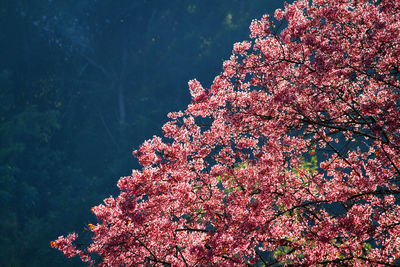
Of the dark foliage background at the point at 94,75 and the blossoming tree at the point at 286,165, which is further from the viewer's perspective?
the dark foliage background at the point at 94,75

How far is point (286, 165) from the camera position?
561 cm

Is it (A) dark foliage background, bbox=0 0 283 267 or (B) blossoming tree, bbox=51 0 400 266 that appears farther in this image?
(A) dark foliage background, bbox=0 0 283 267

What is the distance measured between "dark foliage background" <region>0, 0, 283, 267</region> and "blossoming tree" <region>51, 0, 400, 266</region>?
18316mm

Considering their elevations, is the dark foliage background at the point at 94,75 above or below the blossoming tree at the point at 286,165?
above

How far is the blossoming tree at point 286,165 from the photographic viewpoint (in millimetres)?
4453

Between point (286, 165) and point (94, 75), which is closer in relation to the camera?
point (286, 165)

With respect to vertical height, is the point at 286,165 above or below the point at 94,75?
below

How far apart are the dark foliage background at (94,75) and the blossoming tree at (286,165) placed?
18316 millimetres

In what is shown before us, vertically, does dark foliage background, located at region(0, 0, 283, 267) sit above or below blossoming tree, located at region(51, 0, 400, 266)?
above

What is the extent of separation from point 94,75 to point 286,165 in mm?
28749

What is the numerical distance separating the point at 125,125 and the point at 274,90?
25.0 m

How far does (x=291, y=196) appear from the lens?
516 cm

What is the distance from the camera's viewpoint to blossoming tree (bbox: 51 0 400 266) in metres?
4.45

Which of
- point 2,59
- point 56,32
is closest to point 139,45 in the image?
point 56,32
